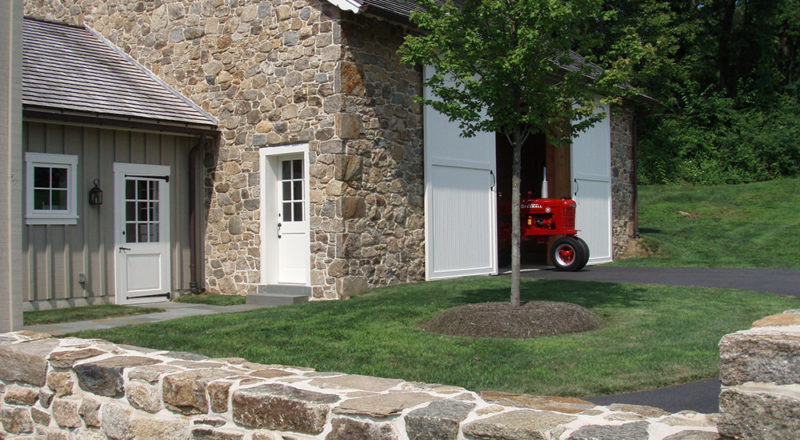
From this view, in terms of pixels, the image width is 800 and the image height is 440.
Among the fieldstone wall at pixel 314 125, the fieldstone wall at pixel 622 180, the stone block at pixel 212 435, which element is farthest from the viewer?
the fieldstone wall at pixel 622 180

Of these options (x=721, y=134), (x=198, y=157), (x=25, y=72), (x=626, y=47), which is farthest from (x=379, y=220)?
(x=721, y=134)

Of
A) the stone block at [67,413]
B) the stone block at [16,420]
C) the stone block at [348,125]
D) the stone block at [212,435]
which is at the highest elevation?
the stone block at [348,125]

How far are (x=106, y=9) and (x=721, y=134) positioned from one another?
2471cm

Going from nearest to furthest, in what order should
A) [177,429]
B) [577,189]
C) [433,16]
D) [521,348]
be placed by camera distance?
1. [177,429]
2. [521,348]
3. [433,16]
4. [577,189]

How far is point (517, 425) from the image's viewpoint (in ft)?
9.50

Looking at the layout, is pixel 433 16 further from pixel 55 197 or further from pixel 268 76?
pixel 55 197

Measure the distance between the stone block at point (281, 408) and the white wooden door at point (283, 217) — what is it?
7605 mm

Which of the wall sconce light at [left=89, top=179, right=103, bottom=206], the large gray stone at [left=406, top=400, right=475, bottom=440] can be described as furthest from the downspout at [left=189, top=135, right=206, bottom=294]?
the large gray stone at [left=406, top=400, right=475, bottom=440]

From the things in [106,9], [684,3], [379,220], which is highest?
[684,3]

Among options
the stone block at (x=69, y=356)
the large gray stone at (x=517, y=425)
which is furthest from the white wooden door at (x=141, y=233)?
the large gray stone at (x=517, y=425)

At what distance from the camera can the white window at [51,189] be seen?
1041 cm

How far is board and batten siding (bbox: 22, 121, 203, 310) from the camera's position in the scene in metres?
10.4

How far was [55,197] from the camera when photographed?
10773 mm

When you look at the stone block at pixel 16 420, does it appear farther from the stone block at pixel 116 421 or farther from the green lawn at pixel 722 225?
the green lawn at pixel 722 225
